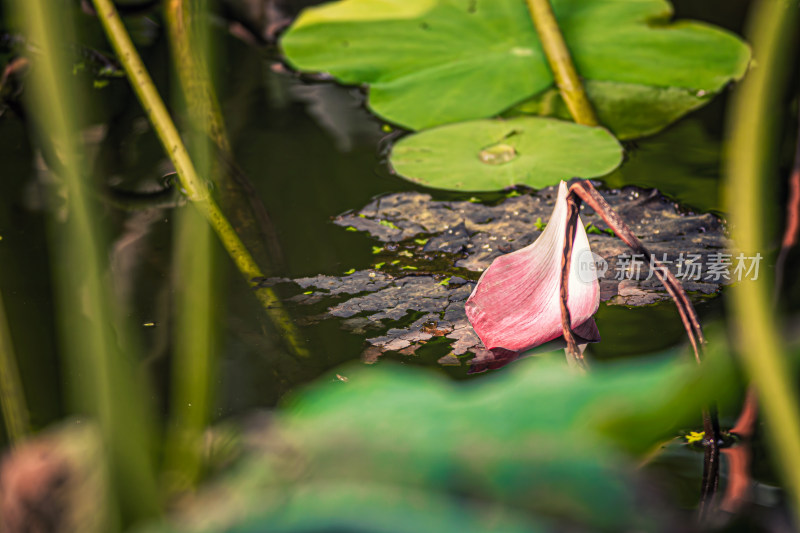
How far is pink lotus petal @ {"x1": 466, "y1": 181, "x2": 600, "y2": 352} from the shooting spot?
0.54 metres

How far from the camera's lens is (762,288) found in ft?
0.98

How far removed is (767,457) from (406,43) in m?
1.10

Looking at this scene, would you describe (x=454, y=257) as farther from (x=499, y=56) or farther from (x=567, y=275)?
(x=499, y=56)

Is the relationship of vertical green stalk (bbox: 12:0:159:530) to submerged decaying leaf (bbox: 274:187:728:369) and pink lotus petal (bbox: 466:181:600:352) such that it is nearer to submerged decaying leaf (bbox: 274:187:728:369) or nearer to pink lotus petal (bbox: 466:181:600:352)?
Answer: pink lotus petal (bbox: 466:181:600:352)

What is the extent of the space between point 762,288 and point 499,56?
A: 3.77ft

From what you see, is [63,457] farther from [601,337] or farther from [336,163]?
[336,163]

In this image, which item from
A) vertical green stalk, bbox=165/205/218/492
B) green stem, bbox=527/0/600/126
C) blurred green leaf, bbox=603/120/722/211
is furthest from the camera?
green stem, bbox=527/0/600/126

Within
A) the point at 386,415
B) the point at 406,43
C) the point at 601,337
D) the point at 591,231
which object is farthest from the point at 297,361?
the point at 406,43


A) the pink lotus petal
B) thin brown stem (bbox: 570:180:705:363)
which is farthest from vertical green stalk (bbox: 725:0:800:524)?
the pink lotus petal

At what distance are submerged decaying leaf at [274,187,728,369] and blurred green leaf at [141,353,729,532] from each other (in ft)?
1.86

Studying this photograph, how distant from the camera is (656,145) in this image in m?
1.19

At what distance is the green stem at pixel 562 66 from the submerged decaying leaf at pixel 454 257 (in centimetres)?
24

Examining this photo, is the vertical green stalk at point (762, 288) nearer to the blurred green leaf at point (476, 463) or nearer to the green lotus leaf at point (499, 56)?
the blurred green leaf at point (476, 463)

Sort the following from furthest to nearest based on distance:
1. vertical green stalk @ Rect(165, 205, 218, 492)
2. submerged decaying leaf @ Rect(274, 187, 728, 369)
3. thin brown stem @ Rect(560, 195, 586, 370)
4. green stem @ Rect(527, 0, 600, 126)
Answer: green stem @ Rect(527, 0, 600, 126) → submerged decaying leaf @ Rect(274, 187, 728, 369) → thin brown stem @ Rect(560, 195, 586, 370) → vertical green stalk @ Rect(165, 205, 218, 492)
